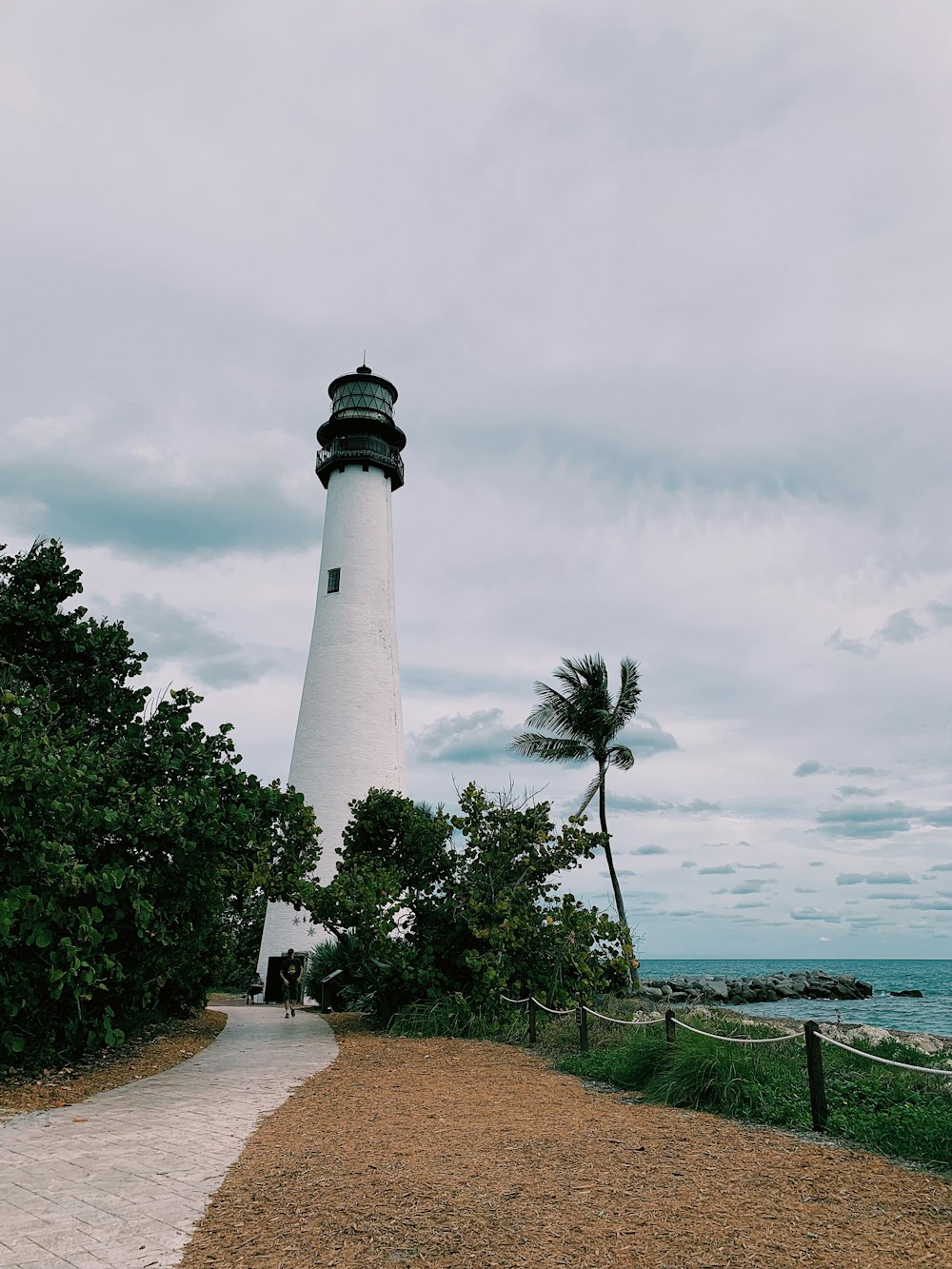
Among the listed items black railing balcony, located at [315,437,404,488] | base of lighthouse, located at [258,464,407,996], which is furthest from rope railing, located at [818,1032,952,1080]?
black railing balcony, located at [315,437,404,488]

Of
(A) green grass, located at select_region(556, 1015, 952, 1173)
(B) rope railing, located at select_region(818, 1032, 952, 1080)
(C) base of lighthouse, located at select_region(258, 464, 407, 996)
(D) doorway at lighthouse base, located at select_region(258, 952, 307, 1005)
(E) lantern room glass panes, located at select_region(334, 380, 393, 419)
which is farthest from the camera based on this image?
(E) lantern room glass panes, located at select_region(334, 380, 393, 419)

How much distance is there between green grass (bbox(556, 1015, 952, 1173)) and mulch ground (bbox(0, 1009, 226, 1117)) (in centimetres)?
524

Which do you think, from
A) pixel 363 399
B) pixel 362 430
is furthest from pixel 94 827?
pixel 363 399

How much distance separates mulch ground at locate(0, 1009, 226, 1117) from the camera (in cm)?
803

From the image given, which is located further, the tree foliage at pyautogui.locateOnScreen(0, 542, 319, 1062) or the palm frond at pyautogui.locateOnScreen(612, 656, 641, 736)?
the palm frond at pyautogui.locateOnScreen(612, 656, 641, 736)

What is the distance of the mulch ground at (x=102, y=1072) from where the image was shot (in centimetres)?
803

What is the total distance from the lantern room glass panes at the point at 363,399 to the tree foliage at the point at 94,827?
1556 centimetres

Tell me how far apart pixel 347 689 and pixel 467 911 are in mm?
9807

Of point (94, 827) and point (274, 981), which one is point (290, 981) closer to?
point (274, 981)

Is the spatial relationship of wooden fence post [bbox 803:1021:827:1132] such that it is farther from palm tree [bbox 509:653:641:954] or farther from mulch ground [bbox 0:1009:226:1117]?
palm tree [bbox 509:653:641:954]

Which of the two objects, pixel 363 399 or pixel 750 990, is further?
pixel 750 990

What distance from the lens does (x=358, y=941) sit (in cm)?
1423

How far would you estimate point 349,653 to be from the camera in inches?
910

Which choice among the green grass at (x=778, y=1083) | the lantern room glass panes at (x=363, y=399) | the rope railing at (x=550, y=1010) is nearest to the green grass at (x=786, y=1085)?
the green grass at (x=778, y=1083)
